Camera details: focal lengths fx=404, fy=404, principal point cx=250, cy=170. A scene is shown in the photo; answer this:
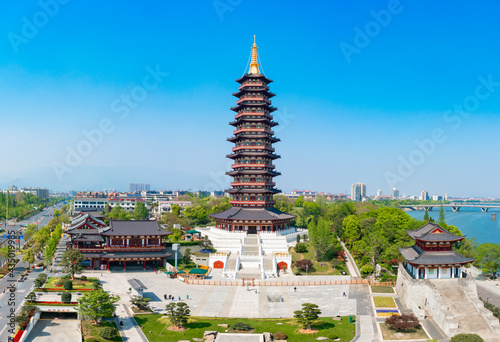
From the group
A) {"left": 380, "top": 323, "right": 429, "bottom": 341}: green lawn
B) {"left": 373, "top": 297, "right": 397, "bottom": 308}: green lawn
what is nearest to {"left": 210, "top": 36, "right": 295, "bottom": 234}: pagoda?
{"left": 373, "top": 297, "right": 397, "bottom": 308}: green lawn

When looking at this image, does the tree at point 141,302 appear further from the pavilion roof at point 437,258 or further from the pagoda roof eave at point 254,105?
the pagoda roof eave at point 254,105

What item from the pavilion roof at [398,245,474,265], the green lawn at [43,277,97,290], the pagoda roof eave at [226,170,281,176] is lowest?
the green lawn at [43,277,97,290]

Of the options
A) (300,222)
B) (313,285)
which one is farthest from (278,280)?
(300,222)

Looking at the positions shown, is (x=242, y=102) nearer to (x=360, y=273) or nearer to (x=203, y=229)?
(x=203, y=229)

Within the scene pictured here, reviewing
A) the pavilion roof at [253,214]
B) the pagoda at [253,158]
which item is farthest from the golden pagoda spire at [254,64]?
the pavilion roof at [253,214]

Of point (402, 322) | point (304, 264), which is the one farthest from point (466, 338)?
point (304, 264)

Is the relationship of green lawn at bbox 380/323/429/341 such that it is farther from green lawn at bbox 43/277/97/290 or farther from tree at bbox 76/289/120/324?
green lawn at bbox 43/277/97/290
